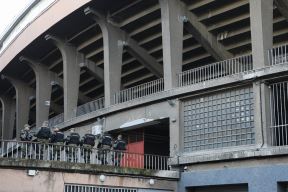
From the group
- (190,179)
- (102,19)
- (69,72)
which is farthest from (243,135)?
(69,72)

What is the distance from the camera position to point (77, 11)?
27250mm

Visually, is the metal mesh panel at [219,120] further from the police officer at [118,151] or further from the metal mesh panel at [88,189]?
the metal mesh panel at [88,189]

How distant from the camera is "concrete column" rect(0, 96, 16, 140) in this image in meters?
45.4

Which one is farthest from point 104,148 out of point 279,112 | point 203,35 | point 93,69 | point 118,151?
point 93,69

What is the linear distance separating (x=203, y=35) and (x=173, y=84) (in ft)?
14.8

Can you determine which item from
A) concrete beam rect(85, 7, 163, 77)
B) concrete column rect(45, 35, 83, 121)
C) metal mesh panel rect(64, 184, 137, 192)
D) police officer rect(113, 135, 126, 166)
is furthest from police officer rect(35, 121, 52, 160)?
concrete column rect(45, 35, 83, 121)

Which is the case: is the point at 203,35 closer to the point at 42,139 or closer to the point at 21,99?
the point at 42,139

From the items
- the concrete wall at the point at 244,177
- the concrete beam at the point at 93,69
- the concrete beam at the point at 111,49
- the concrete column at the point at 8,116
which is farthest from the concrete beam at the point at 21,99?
the concrete wall at the point at 244,177

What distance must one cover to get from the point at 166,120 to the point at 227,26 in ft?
21.3

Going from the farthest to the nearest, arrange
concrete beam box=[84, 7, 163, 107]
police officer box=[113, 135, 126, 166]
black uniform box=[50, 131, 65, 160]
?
concrete beam box=[84, 7, 163, 107] → police officer box=[113, 135, 126, 166] → black uniform box=[50, 131, 65, 160]

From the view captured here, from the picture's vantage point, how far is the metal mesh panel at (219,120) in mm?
20094

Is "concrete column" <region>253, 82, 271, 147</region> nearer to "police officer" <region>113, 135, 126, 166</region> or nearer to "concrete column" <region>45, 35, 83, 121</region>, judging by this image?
"police officer" <region>113, 135, 126, 166</region>

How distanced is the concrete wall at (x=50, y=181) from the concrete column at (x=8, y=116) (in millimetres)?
28254

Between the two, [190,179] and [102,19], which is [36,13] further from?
[190,179]
